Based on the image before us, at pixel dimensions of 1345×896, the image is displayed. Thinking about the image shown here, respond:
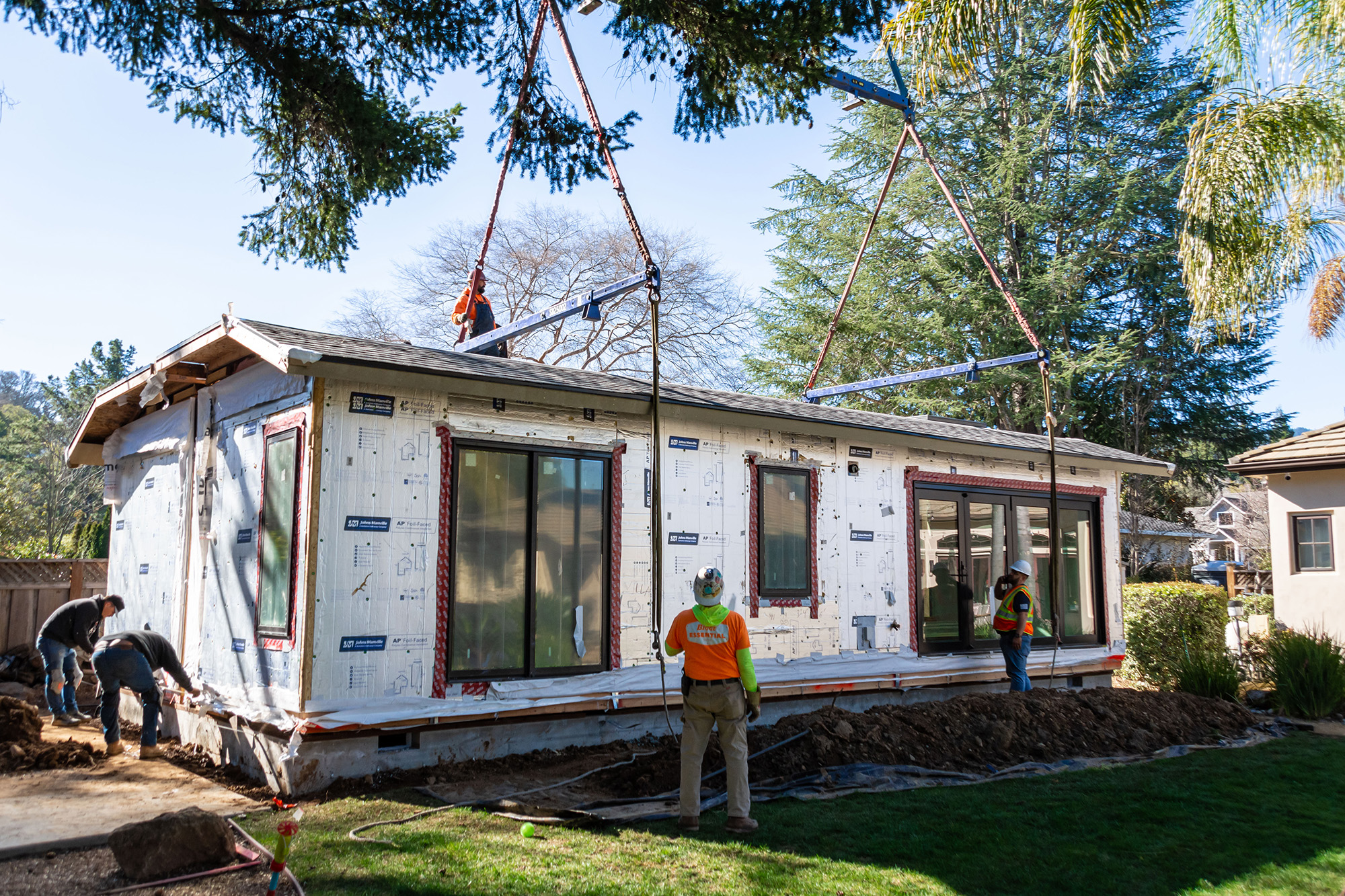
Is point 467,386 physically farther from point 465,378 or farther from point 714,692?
point 714,692

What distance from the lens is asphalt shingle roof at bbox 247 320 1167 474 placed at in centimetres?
799

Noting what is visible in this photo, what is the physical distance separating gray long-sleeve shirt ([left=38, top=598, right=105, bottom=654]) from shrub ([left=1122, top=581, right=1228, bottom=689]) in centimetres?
1390

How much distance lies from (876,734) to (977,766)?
0.94 meters

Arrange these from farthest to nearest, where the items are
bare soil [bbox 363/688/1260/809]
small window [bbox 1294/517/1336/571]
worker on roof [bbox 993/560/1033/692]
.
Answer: small window [bbox 1294/517/1336/571]
worker on roof [bbox 993/560/1033/692]
bare soil [bbox 363/688/1260/809]

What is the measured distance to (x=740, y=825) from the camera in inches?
253

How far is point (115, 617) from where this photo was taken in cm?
1188

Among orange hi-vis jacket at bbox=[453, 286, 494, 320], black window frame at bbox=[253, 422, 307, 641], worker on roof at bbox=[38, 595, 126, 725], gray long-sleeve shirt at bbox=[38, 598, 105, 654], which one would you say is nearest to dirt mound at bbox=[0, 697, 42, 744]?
worker on roof at bbox=[38, 595, 126, 725]

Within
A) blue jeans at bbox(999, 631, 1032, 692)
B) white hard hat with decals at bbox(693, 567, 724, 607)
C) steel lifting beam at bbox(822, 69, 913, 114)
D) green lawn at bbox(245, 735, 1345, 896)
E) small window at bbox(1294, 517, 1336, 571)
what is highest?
steel lifting beam at bbox(822, 69, 913, 114)

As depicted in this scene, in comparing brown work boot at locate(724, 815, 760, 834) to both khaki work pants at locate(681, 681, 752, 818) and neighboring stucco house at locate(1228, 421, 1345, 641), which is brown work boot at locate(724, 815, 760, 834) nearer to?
khaki work pants at locate(681, 681, 752, 818)

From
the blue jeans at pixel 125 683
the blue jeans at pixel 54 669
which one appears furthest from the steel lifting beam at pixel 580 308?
the blue jeans at pixel 54 669

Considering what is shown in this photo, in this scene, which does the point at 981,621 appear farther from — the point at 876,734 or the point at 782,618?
the point at 876,734

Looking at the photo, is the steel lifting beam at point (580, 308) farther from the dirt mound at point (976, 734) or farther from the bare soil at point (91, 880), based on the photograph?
the bare soil at point (91, 880)

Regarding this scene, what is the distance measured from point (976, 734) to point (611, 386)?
15.8 ft

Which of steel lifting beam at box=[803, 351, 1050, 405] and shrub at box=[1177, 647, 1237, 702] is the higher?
steel lifting beam at box=[803, 351, 1050, 405]
